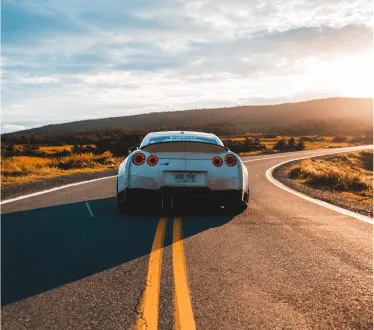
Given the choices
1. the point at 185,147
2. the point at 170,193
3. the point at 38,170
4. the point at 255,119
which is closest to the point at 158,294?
the point at 170,193

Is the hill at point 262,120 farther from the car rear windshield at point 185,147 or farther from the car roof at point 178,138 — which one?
the car rear windshield at point 185,147

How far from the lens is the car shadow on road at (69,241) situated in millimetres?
4098

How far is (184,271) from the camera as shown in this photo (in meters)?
4.32

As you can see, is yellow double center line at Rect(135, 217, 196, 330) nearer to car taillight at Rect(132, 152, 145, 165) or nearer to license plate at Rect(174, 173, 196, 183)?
license plate at Rect(174, 173, 196, 183)

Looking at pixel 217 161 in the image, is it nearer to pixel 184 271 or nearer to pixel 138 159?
pixel 138 159

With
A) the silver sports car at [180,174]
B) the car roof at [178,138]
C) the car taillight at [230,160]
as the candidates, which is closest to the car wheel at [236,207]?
the silver sports car at [180,174]

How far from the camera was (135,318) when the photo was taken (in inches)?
123

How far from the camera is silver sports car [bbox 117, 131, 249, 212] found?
7.41 metres

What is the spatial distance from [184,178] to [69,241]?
8.20 feet

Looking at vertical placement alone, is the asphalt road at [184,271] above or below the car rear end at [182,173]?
below

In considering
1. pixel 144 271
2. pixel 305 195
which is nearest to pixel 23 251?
pixel 144 271

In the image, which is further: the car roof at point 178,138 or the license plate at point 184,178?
the car roof at point 178,138

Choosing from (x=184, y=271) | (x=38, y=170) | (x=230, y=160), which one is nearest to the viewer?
(x=184, y=271)

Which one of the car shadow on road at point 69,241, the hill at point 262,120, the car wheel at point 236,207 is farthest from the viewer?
the hill at point 262,120
